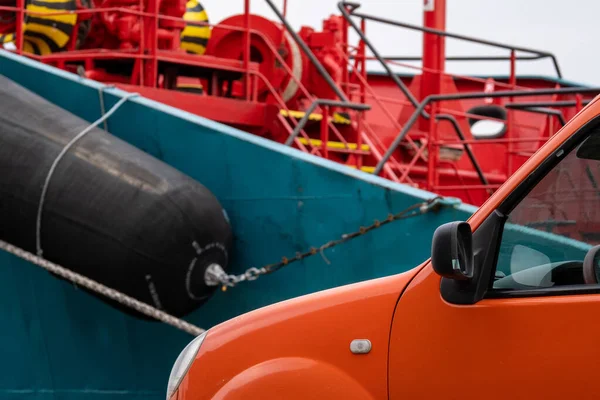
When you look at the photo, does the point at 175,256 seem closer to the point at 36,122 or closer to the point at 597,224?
the point at 36,122

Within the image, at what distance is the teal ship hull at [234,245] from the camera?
6.98m

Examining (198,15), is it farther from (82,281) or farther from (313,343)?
(313,343)

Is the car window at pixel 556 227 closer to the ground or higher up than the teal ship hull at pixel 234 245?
higher up

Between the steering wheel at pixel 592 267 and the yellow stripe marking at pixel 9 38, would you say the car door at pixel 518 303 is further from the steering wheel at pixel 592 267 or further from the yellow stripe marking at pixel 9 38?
the yellow stripe marking at pixel 9 38

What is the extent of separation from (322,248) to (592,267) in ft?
12.6

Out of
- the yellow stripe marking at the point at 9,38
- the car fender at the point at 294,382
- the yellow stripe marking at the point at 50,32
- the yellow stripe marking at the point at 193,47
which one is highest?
the yellow stripe marking at the point at 50,32

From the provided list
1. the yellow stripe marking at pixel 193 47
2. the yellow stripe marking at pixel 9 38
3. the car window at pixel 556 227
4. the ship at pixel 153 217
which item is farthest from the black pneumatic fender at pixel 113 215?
the yellow stripe marking at pixel 193 47

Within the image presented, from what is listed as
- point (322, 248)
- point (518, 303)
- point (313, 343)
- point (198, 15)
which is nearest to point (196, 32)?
point (198, 15)

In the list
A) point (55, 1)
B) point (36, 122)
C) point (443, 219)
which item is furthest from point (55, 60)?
point (443, 219)

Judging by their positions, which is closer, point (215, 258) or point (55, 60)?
point (215, 258)

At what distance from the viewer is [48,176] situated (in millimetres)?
6793

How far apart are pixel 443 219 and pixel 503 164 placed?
5.78 meters

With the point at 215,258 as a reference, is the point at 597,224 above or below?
above

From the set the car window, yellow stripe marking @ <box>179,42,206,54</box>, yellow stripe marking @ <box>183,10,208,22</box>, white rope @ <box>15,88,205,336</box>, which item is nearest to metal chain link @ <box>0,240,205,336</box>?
white rope @ <box>15,88,205,336</box>
